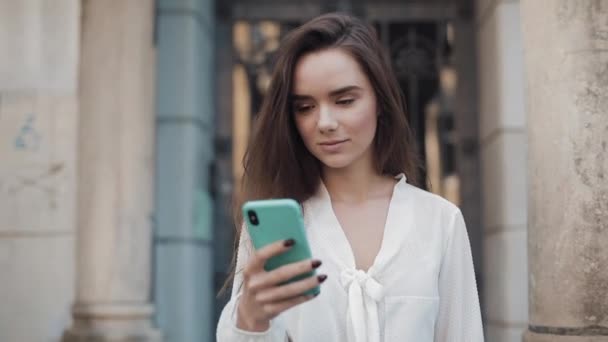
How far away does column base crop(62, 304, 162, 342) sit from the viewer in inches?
208

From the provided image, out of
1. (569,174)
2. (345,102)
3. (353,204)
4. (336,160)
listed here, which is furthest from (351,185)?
(569,174)

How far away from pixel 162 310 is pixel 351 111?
4.30 m

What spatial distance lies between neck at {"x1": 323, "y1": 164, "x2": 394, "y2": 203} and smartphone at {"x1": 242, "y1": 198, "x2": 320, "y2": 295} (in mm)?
574

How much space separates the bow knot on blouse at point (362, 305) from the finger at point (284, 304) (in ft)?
1.05

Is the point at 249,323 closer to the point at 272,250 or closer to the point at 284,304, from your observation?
the point at 284,304

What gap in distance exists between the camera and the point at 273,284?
5.59 feet

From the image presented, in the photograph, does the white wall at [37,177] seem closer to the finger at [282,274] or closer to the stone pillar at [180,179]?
the stone pillar at [180,179]

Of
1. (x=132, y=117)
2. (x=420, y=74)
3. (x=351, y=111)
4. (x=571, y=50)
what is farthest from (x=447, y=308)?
(x=420, y=74)

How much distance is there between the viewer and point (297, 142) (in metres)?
2.31

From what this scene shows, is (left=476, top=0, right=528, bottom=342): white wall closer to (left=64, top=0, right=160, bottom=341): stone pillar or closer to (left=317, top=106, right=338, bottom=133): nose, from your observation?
(left=64, top=0, right=160, bottom=341): stone pillar

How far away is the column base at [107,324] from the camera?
5.29 meters

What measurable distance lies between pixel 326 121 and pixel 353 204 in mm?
330

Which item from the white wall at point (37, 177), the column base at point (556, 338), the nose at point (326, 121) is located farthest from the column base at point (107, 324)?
the nose at point (326, 121)

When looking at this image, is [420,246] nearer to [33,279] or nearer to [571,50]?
[571,50]
